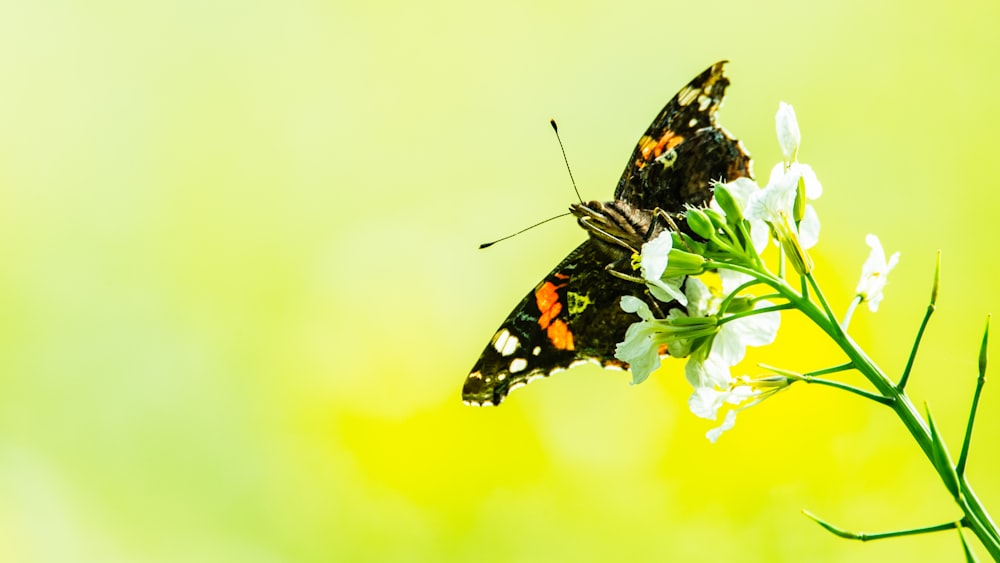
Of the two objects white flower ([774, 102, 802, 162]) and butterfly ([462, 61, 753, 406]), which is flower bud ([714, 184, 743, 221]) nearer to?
white flower ([774, 102, 802, 162])

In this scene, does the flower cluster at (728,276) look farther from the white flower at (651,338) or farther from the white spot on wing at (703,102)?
the white spot on wing at (703,102)

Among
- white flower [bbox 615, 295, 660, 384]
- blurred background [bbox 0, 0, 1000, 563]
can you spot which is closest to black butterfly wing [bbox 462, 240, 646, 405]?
white flower [bbox 615, 295, 660, 384]

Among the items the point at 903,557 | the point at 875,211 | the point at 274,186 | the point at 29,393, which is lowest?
the point at 903,557

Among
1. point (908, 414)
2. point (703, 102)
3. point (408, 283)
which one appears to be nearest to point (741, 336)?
point (908, 414)

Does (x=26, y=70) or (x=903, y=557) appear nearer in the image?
(x=903, y=557)

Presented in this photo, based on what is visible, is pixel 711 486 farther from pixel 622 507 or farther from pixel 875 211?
pixel 875 211

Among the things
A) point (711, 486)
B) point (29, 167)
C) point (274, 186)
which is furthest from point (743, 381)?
point (29, 167)
